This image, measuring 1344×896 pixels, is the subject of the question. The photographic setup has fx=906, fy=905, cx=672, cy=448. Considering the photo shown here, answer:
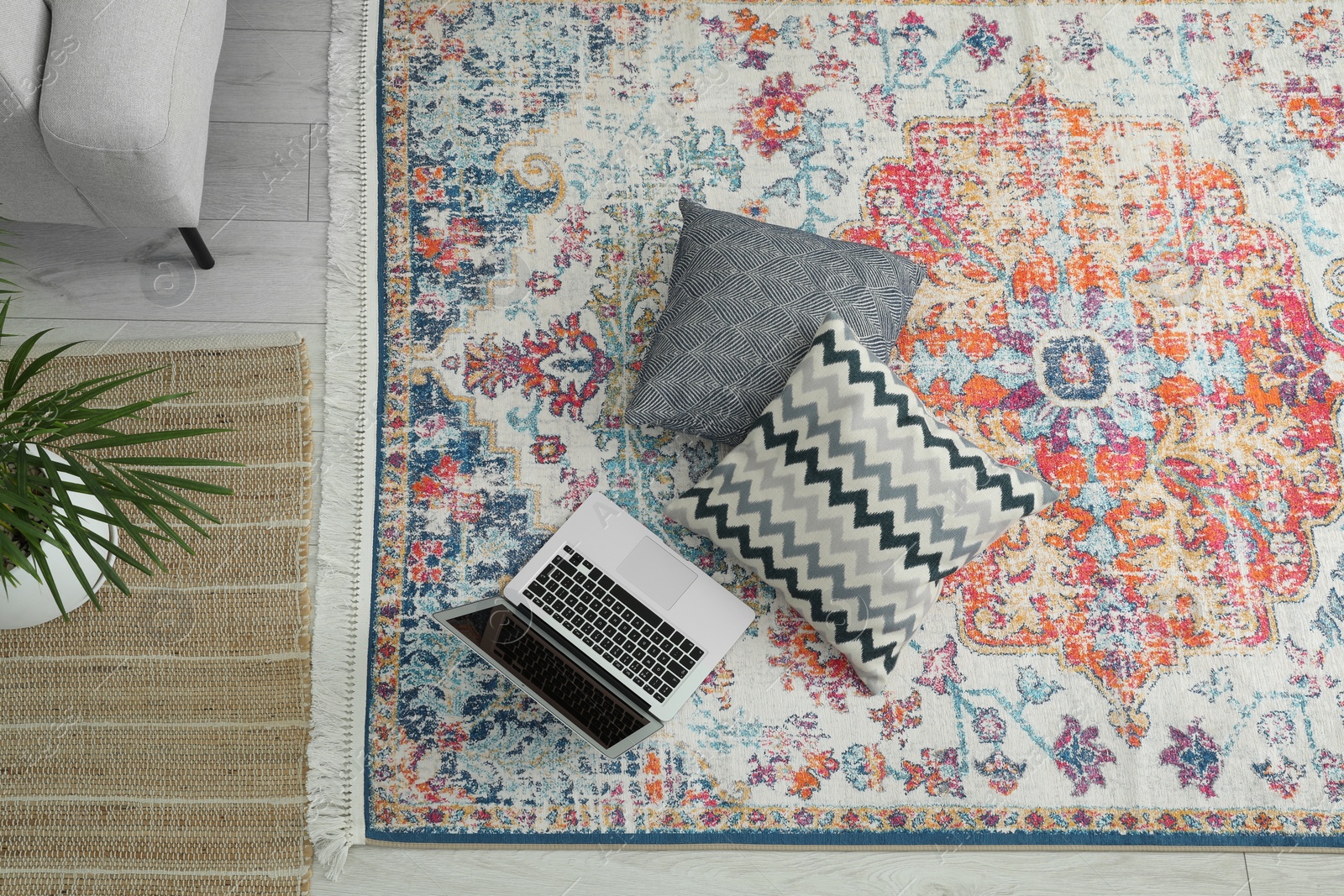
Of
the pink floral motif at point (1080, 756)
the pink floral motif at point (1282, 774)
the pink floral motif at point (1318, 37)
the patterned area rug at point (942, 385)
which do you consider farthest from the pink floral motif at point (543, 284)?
the pink floral motif at point (1318, 37)

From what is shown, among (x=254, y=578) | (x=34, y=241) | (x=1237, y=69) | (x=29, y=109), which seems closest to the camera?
(x=29, y=109)

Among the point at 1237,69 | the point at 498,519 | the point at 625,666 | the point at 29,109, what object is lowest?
the point at 625,666

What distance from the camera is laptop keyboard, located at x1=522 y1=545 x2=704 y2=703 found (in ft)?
5.27

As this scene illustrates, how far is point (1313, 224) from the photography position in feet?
6.26

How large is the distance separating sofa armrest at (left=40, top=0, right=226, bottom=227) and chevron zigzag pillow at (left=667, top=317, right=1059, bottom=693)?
109 cm

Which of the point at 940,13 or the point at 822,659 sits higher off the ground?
the point at 940,13

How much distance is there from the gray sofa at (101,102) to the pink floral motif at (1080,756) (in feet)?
6.07

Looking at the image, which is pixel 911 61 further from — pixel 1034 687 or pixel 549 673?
pixel 549 673

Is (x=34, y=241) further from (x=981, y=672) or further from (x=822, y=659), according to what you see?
(x=981, y=672)

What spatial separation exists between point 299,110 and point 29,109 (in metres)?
0.59

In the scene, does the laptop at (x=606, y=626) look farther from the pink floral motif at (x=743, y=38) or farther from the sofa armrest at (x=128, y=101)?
the pink floral motif at (x=743, y=38)

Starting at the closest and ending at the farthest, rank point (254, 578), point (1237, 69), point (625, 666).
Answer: point (625, 666) < point (254, 578) < point (1237, 69)

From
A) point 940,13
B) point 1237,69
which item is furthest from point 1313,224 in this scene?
point 940,13

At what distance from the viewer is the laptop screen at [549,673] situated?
153cm
